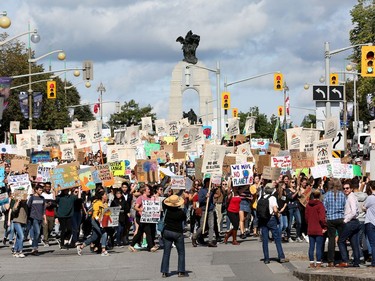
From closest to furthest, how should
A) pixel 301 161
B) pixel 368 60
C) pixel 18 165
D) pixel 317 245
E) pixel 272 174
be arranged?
1. pixel 317 245
2. pixel 272 174
3. pixel 368 60
4. pixel 301 161
5. pixel 18 165

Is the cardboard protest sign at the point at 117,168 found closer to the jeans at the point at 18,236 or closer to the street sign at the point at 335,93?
the street sign at the point at 335,93

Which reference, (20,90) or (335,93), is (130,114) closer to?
(20,90)

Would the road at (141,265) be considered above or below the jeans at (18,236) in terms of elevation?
below

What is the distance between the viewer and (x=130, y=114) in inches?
5162

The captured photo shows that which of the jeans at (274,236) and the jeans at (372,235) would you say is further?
the jeans at (274,236)

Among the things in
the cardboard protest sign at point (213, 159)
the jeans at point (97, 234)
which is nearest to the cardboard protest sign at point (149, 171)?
the cardboard protest sign at point (213, 159)

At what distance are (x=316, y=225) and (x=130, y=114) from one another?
11222 cm

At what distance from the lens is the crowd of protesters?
1908 cm

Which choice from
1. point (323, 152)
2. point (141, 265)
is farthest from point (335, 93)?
point (141, 265)

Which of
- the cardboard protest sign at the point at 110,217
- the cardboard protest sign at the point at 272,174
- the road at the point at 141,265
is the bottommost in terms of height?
the road at the point at 141,265

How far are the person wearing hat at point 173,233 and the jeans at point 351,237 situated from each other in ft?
8.93

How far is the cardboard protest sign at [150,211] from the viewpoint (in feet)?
79.2

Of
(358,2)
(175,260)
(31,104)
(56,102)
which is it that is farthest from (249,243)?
(56,102)

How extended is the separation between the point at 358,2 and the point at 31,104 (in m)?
21.7
